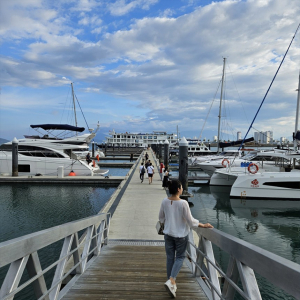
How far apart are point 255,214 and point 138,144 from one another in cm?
8136

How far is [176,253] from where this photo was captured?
3949 mm

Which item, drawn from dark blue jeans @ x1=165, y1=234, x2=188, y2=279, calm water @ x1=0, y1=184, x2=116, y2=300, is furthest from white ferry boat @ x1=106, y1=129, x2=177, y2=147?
dark blue jeans @ x1=165, y1=234, x2=188, y2=279

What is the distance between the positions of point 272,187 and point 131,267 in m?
15.6

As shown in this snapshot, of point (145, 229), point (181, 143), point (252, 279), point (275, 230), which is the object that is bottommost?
point (275, 230)

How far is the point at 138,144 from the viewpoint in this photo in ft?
316

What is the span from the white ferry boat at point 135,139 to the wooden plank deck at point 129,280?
89037 mm

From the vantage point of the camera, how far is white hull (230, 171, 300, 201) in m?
18.2

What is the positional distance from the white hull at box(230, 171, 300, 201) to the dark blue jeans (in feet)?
50.5

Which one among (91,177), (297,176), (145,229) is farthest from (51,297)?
(91,177)

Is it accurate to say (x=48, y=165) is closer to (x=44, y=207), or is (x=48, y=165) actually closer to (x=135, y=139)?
(x=44, y=207)

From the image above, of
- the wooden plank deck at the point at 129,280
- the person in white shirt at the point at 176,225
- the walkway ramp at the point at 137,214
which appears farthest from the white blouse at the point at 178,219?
the walkway ramp at the point at 137,214

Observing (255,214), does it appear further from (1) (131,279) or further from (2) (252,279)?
(2) (252,279)

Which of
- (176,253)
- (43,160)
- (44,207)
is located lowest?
(44,207)


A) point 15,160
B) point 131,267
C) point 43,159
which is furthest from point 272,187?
point 15,160
